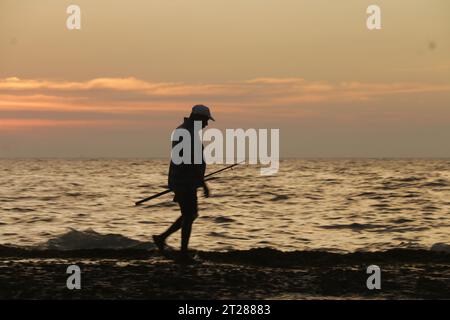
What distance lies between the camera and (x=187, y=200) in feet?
30.5

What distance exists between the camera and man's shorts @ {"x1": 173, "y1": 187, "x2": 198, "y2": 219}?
924cm

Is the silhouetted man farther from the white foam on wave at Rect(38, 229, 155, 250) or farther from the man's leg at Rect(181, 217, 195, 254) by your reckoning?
the white foam on wave at Rect(38, 229, 155, 250)

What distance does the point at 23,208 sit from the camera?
21.8 metres

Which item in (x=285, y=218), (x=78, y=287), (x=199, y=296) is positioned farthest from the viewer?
(x=285, y=218)

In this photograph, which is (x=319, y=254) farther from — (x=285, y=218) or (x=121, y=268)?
(x=285, y=218)

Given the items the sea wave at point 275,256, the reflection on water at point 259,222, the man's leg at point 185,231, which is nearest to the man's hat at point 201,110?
the man's leg at point 185,231

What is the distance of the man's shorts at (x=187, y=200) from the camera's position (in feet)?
30.3

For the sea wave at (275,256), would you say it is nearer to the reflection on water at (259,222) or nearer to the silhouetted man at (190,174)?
the silhouetted man at (190,174)

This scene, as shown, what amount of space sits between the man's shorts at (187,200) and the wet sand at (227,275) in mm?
816

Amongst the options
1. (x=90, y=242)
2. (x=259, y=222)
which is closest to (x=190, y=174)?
(x=90, y=242)

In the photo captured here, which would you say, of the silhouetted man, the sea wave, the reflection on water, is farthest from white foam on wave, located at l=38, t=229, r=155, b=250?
the silhouetted man
